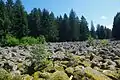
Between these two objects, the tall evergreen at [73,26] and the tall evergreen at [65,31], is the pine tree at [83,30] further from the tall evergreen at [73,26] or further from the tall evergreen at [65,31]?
the tall evergreen at [65,31]

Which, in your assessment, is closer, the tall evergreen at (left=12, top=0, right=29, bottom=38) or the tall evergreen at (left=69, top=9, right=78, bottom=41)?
the tall evergreen at (left=12, top=0, right=29, bottom=38)

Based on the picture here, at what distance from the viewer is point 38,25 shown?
6259 centimetres

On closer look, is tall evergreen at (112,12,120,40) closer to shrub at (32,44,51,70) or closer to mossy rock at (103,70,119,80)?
shrub at (32,44,51,70)

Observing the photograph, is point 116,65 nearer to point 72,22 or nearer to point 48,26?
point 48,26

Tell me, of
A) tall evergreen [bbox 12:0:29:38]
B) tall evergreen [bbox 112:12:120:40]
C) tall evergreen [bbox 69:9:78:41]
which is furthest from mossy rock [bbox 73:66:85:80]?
tall evergreen [bbox 112:12:120:40]

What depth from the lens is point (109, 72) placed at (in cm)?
991

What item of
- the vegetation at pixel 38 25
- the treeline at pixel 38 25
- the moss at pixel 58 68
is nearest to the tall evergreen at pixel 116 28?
the vegetation at pixel 38 25

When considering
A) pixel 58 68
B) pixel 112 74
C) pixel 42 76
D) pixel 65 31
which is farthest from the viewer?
pixel 65 31

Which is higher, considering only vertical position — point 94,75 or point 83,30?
point 83,30

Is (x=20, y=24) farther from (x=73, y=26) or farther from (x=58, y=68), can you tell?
(x=58, y=68)

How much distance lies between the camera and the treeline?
154 ft

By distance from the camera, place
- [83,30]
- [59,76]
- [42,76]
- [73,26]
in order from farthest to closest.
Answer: [83,30] < [73,26] < [42,76] < [59,76]

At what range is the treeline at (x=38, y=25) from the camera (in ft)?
154

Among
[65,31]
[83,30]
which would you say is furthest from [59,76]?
[83,30]
